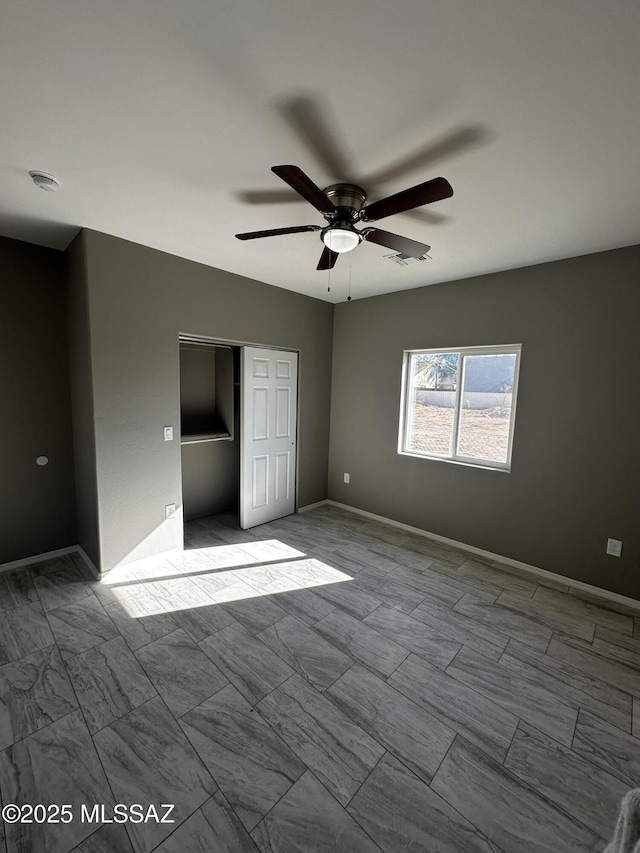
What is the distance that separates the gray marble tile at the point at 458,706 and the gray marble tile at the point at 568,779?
0.06m

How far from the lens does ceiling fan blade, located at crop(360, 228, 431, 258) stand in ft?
6.09

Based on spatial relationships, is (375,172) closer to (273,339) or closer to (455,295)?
(455,295)

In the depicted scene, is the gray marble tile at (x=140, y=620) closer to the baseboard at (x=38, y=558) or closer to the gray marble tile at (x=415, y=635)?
the baseboard at (x=38, y=558)

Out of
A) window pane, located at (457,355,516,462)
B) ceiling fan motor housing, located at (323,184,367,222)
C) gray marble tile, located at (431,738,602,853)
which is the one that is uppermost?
ceiling fan motor housing, located at (323,184,367,222)

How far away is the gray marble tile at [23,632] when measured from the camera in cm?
204

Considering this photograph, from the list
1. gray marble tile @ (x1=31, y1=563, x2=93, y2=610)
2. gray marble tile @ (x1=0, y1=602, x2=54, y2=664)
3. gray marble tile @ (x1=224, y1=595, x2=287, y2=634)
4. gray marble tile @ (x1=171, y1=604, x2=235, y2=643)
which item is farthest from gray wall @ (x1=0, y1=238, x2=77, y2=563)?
gray marble tile @ (x1=224, y1=595, x2=287, y2=634)

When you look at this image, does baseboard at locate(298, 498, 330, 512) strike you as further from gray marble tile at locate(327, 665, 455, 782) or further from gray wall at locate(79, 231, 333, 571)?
gray marble tile at locate(327, 665, 455, 782)

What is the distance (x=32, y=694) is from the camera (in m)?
1.75

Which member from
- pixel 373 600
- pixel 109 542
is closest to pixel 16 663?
pixel 109 542

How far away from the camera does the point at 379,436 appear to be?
4.15m

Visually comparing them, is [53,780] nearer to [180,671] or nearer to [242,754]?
[180,671]

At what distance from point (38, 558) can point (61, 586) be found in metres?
0.60

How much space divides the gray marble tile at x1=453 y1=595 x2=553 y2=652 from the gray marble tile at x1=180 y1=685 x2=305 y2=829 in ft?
5.25

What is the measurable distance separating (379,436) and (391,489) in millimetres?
655
